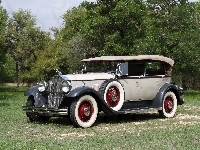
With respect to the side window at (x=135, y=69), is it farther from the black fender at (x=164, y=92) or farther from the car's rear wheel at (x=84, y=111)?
the car's rear wheel at (x=84, y=111)

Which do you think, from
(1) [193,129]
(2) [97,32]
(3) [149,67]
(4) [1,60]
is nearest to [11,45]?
(4) [1,60]

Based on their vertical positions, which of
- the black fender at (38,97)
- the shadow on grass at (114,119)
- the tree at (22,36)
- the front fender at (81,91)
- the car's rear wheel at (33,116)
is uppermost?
the tree at (22,36)

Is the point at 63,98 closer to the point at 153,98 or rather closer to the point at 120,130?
the point at 120,130

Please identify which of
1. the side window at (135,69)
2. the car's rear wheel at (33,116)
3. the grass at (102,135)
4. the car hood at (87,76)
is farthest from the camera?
the side window at (135,69)

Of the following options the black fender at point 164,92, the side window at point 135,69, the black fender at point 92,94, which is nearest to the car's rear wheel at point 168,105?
the black fender at point 164,92

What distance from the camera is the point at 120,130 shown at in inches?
417

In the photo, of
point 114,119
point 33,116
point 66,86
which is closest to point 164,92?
point 114,119

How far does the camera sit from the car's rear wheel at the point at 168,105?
539 inches

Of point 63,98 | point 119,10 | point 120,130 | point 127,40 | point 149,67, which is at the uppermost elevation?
point 119,10

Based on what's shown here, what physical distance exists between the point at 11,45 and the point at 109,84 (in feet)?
131

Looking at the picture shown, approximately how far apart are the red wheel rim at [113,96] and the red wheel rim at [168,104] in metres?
2.34

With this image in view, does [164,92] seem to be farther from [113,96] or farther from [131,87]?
[113,96]

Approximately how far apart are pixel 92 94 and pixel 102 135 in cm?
201

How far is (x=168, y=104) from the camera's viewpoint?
45.5 ft
